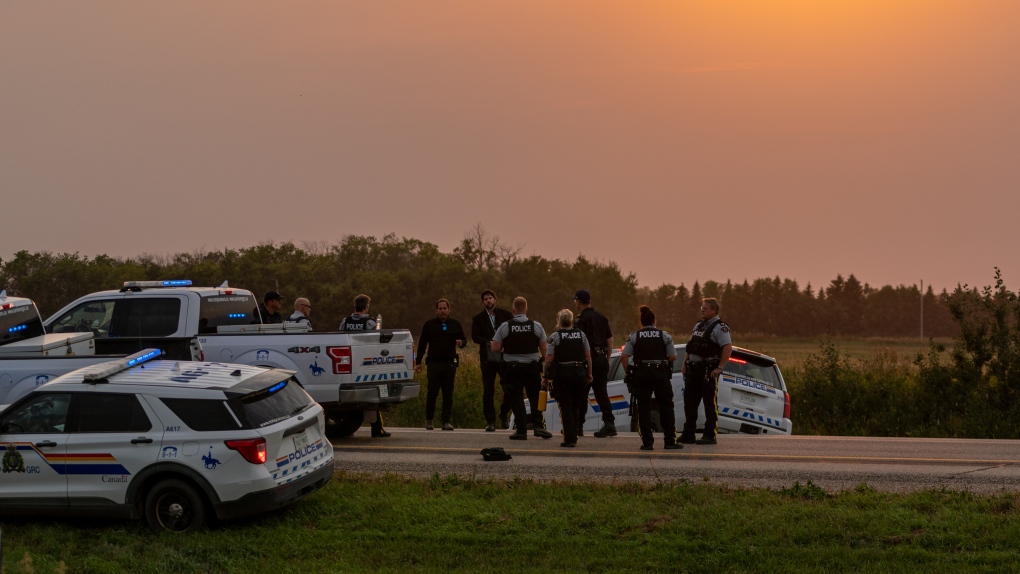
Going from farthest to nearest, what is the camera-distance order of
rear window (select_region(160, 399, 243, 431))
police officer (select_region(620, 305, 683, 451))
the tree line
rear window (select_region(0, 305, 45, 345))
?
the tree line → rear window (select_region(0, 305, 45, 345)) → police officer (select_region(620, 305, 683, 451)) → rear window (select_region(160, 399, 243, 431))

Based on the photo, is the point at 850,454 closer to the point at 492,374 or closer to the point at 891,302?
the point at 492,374

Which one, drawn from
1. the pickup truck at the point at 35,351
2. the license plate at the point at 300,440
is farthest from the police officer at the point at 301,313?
the license plate at the point at 300,440

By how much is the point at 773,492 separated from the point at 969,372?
37.1 feet

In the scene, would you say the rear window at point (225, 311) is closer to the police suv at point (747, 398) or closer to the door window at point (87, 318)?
the door window at point (87, 318)

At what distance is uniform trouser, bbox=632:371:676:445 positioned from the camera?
12.4 metres

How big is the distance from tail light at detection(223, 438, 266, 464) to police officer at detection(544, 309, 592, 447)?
495 cm

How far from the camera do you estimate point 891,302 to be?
356 feet

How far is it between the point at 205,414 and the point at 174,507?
0.91 m

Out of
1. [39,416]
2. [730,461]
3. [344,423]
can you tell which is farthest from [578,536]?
[344,423]

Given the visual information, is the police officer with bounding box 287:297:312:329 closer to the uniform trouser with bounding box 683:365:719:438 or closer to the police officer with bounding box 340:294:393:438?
the police officer with bounding box 340:294:393:438

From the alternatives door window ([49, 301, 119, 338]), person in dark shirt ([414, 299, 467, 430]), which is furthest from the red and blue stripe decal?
person in dark shirt ([414, 299, 467, 430])

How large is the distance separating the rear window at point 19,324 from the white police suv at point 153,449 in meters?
5.09

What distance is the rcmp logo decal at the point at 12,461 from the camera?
29.9ft

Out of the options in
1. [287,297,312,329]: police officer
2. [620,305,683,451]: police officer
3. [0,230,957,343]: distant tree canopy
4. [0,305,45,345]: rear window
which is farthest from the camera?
[0,230,957,343]: distant tree canopy
